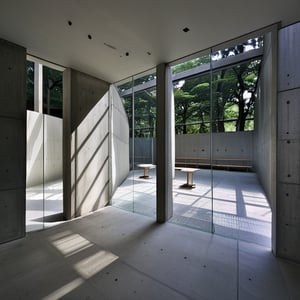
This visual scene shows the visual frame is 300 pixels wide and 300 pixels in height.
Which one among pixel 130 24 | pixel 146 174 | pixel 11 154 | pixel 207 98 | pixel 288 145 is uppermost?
pixel 130 24

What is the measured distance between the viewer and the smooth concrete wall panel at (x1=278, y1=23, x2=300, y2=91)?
2178mm

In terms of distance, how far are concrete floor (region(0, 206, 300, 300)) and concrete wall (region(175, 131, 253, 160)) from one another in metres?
2.39

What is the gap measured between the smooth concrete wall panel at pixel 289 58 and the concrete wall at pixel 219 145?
2.53m

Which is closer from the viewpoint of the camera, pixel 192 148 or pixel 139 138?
pixel 139 138

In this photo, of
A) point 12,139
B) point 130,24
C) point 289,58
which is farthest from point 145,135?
point 289,58

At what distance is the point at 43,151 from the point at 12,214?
90.2 inches

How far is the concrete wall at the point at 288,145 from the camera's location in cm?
218

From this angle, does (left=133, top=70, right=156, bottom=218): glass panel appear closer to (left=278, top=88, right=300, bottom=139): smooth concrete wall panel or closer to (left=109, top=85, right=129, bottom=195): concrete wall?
(left=109, top=85, right=129, bottom=195): concrete wall

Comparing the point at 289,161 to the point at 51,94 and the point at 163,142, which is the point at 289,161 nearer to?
the point at 163,142

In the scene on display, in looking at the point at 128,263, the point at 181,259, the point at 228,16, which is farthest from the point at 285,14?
the point at 128,263

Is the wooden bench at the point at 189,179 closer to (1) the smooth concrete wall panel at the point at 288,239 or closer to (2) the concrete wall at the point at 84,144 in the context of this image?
(2) the concrete wall at the point at 84,144

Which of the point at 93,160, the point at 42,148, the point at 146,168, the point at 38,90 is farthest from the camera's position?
the point at 38,90

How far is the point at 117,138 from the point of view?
15.3ft

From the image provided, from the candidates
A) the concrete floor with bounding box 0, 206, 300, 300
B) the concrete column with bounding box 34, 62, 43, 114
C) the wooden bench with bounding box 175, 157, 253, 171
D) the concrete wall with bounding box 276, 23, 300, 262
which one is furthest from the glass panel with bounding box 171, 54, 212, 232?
the concrete column with bounding box 34, 62, 43, 114
